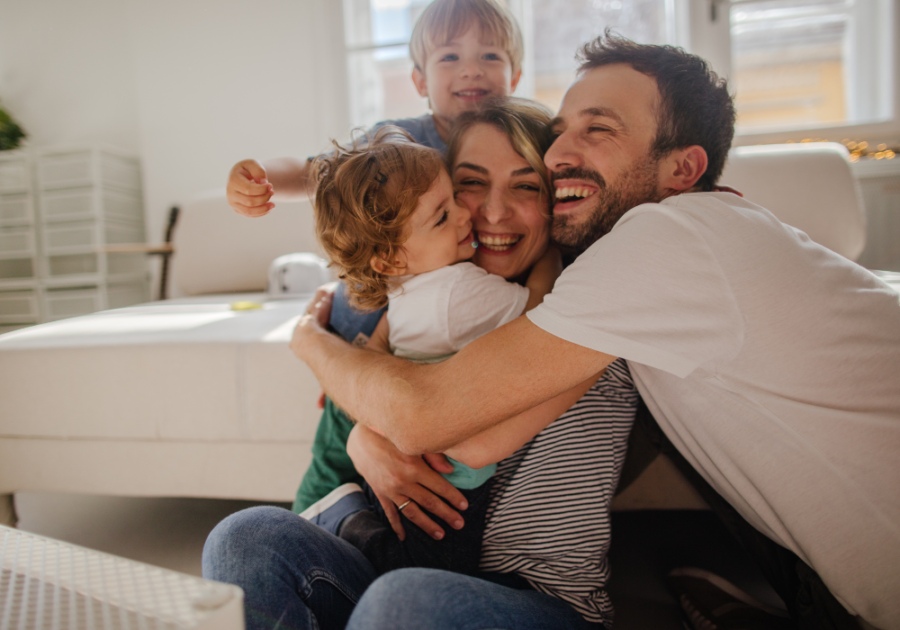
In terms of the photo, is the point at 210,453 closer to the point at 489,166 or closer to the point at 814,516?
the point at 489,166

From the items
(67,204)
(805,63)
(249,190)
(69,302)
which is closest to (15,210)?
(69,302)

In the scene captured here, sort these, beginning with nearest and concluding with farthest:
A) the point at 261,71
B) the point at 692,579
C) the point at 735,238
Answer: the point at 735,238 → the point at 692,579 → the point at 261,71

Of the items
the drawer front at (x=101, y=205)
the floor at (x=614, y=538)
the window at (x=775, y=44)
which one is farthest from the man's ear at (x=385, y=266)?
the window at (x=775, y=44)

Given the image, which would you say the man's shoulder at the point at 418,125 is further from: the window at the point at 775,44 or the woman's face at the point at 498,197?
the window at the point at 775,44

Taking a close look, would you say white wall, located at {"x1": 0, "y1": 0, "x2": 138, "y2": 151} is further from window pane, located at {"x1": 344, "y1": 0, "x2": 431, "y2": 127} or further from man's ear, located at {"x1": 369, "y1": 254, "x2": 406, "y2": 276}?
window pane, located at {"x1": 344, "y1": 0, "x2": 431, "y2": 127}

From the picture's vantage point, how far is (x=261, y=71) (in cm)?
267

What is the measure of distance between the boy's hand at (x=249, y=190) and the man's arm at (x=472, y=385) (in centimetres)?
43

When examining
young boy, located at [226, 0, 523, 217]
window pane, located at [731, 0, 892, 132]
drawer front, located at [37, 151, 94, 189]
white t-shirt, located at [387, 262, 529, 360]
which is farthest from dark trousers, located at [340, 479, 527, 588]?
window pane, located at [731, 0, 892, 132]

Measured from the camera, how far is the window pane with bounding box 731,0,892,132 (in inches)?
102

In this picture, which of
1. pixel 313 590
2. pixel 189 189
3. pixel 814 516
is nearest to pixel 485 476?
pixel 313 590

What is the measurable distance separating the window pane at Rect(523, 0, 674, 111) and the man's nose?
2.11 metres

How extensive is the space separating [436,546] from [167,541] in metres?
0.71

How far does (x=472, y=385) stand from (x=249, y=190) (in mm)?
599

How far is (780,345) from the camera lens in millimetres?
611
